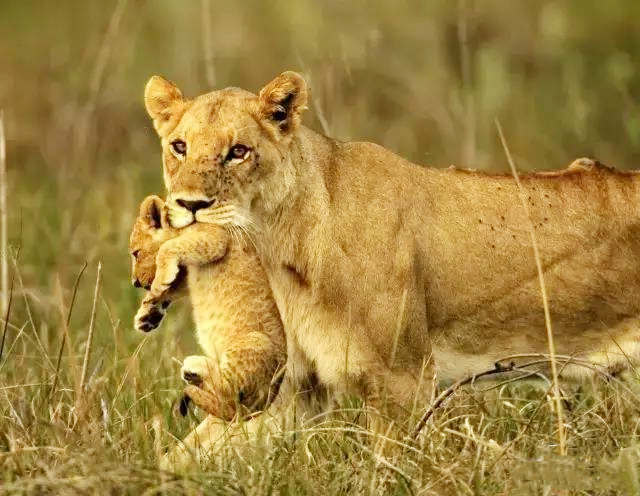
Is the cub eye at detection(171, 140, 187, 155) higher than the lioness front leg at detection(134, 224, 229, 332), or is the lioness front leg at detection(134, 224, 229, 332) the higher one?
the cub eye at detection(171, 140, 187, 155)

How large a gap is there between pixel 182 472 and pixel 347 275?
1233mm

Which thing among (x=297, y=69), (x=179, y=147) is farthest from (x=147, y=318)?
(x=297, y=69)

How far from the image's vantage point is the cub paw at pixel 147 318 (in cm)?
548

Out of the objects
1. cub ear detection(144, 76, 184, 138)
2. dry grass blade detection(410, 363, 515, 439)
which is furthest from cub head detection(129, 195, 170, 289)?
dry grass blade detection(410, 363, 515, 439)

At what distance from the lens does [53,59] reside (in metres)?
14.1

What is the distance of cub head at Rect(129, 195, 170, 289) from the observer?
5598mm

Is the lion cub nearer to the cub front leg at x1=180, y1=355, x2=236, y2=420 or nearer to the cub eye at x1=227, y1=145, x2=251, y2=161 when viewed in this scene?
the cub front leg at x1=180, y1=355, x2=236, y2=420

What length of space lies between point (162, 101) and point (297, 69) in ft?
22.4

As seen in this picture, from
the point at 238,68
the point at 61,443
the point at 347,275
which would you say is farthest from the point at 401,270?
the point at 238,68

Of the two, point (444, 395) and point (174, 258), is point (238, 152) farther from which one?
point (444, 395)

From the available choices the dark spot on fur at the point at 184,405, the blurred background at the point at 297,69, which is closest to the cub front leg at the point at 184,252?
the dark spot on fur at the point at 184,405

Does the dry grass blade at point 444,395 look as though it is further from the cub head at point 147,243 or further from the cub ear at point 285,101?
the cub ear at point 285,101

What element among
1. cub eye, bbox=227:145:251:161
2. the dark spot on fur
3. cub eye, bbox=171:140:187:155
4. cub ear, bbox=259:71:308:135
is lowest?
the dark spot on fur

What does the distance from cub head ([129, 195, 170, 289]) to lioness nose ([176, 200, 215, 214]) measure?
242mm
